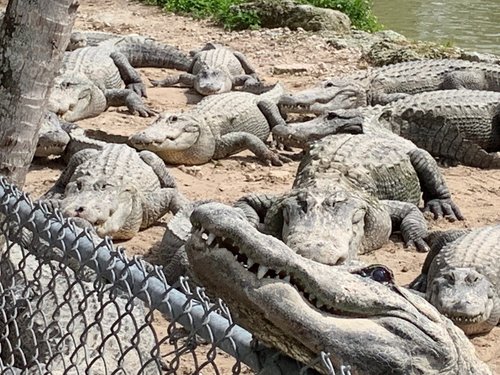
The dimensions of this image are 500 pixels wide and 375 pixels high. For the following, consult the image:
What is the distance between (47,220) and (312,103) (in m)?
6.35

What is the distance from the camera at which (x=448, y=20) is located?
50.9 feet

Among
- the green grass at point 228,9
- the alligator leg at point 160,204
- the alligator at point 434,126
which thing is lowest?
the green grass at point 228,9

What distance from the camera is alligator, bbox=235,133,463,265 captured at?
539 cm

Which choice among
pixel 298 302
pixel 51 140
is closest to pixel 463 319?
pixel 298 302

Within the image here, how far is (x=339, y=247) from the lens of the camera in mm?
5223

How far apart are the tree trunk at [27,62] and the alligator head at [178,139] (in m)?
3.91

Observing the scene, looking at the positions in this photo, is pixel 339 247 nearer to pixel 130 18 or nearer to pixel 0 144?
pixel 0 144

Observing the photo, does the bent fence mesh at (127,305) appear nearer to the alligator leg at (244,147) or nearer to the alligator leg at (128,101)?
the alligator leg at (244,147)

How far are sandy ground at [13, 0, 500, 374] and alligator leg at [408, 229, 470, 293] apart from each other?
143 mm

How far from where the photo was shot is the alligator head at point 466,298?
15.5ft

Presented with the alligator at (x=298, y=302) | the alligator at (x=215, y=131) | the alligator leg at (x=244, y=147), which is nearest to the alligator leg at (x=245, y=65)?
the alligator at (x=215, y=131)

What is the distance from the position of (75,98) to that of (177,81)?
6.50 feet

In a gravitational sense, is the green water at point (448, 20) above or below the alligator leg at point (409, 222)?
below

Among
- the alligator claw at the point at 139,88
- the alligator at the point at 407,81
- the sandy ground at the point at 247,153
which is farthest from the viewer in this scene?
the alligator claw at the point at 139,88
